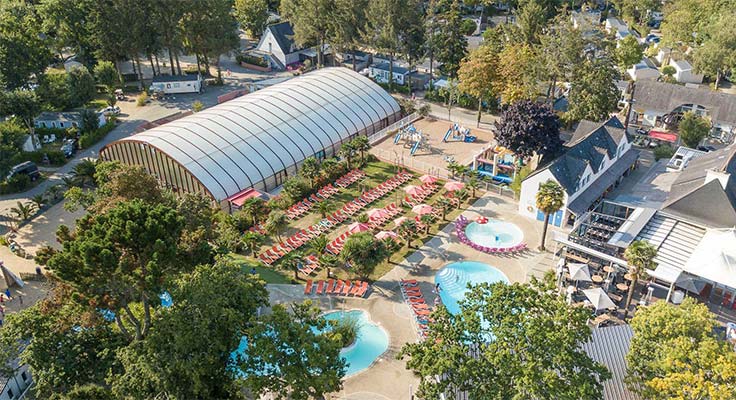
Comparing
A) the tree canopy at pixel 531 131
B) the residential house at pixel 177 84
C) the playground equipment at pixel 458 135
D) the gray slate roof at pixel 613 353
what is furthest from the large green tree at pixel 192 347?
the residential house at pixel 177 84

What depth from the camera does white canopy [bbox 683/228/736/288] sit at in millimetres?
Result: 38469

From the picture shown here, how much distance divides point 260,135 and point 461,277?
2663 centimetres

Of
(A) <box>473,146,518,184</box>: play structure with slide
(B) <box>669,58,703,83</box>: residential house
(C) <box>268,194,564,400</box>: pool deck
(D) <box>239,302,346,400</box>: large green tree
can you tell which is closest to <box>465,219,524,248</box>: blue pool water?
(C) <box>268,194,564,400</box>: pool deck

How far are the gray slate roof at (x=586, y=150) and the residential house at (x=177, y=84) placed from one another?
2118 inches

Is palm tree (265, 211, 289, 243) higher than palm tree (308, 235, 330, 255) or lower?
higher

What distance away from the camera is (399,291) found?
42.1m

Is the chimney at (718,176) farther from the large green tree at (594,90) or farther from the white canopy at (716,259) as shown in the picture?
the large green tree at (594,90)

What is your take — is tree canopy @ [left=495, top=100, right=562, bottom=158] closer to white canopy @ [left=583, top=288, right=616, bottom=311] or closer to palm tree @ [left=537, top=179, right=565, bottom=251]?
palm tree @ [left=537, top=179, right=565, bottom=251]

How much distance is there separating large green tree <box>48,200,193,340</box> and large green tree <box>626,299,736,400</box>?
23.9 meters

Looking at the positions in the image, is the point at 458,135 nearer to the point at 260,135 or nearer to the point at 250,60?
the point at 260,135

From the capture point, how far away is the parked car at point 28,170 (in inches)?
2274

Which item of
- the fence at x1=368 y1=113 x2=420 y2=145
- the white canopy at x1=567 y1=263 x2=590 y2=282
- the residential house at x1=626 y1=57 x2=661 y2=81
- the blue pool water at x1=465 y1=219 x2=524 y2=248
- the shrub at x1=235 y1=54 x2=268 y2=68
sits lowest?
the blue pool water at x1=465 y1=219 x2=524 y2=248

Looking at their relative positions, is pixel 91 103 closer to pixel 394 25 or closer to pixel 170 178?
pixel 170 178

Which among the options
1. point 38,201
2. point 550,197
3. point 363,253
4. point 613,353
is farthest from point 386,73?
point 613,353
